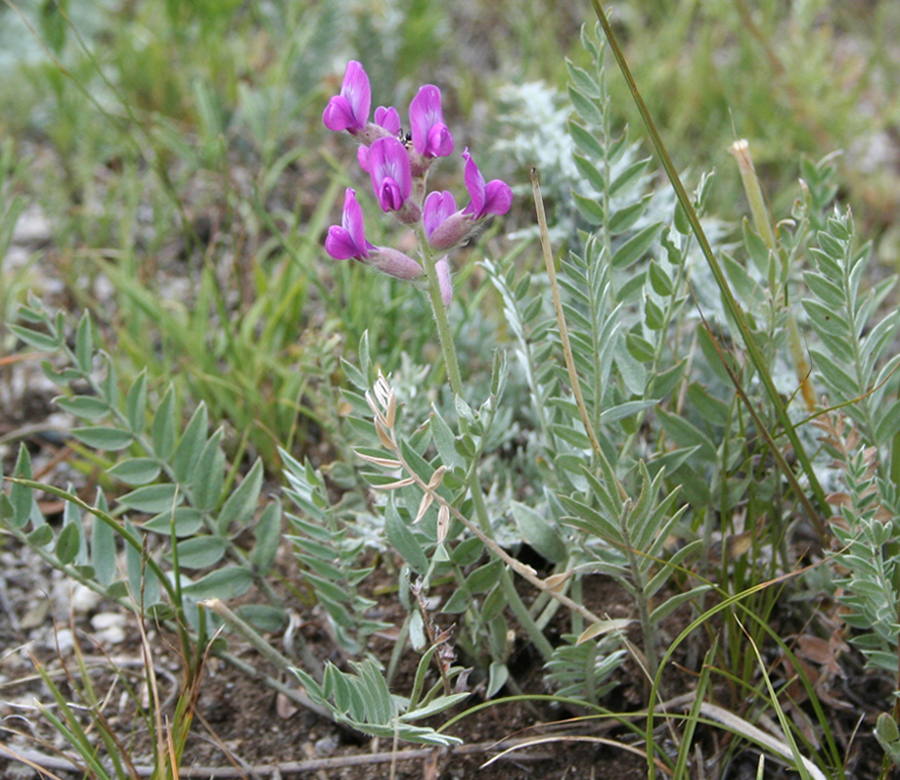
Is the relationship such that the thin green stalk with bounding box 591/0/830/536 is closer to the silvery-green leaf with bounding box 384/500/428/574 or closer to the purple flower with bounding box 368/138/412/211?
the purple flower with bounding box 368/138/412/211

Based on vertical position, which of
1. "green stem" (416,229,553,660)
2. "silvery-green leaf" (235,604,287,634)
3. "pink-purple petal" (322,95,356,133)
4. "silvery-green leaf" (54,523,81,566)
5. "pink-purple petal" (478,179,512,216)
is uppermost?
"pink-purple petal" (322,95,356,133)

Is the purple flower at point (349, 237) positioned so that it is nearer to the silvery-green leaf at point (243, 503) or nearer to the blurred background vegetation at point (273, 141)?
the silvery-green leaf at point (243, 503)

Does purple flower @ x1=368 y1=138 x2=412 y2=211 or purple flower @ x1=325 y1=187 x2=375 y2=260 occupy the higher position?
purple flower @ x1=368 y1=138 x2=412 y2=211

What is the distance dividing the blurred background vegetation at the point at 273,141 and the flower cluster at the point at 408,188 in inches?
30.0

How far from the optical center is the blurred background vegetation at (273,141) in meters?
2.15

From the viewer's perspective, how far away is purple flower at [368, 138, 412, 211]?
3.63 feet

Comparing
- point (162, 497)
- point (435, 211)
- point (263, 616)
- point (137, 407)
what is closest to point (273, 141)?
point (137, 407)

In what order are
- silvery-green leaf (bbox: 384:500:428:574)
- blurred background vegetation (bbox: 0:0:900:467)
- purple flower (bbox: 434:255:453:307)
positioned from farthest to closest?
blurred background vegetation (bbox: 0:0:900:467) < silvery-green leaf (bbox: 384:500:428:574) < purple flower (bbox: 434:255:453:307)

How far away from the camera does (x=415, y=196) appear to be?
120 centimetres

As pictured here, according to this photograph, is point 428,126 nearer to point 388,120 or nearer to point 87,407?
point 388,120

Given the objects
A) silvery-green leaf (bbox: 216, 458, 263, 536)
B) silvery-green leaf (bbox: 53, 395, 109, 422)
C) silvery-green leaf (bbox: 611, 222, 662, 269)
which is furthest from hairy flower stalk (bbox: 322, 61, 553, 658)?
silvery-green leaf (bbox: 53, 395, 109, 422)

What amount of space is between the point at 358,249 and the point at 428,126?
175 millimetres

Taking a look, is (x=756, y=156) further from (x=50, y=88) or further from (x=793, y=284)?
(x=50, y=88)

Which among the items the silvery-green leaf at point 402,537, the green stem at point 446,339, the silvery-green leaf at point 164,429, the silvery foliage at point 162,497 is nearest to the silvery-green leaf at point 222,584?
the silvery foliage at point 162,497
